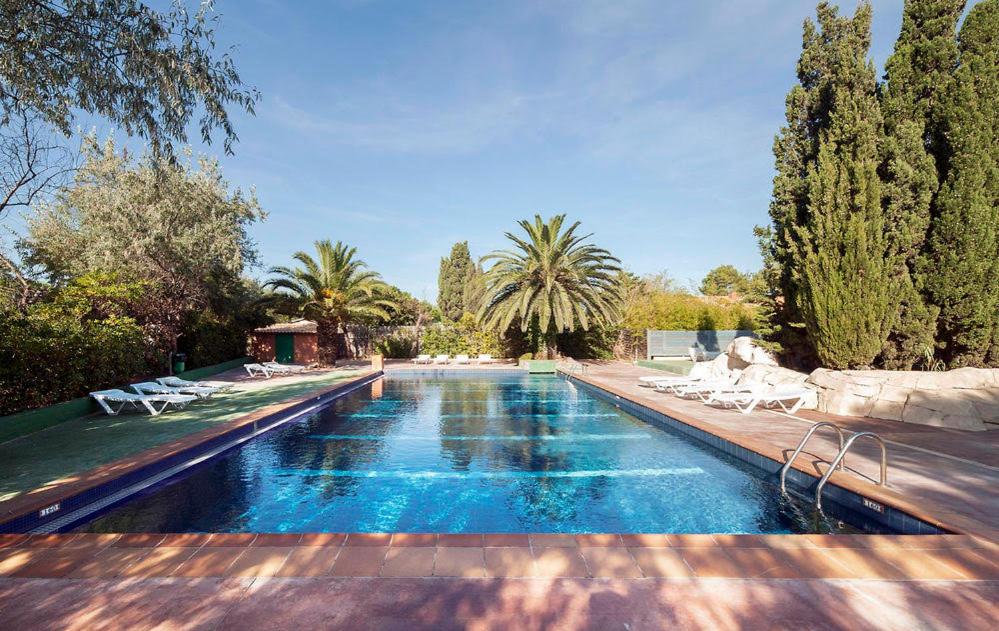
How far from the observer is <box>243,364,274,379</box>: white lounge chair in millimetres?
18128

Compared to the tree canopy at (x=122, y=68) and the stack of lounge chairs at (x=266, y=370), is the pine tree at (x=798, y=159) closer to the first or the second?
the tree canopy at (x=122, y=68)

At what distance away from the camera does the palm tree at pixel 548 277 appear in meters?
20.8

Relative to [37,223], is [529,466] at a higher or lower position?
lower

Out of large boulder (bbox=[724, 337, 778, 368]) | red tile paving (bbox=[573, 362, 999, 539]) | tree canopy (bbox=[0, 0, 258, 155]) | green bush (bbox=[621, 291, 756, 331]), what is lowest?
red tile paving (bbox=[573, 362, 999, 539])

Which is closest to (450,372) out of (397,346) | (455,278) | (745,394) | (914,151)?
(397,346)

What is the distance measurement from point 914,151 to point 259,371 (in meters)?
21.9

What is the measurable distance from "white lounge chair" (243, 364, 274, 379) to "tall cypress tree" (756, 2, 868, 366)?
57.2 ft

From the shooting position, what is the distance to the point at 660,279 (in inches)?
2142

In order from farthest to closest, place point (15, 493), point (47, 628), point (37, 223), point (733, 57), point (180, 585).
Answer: point (37, 223)
point (733, 57)
point (15, 493)
point (180, 585)
point (47, 628)

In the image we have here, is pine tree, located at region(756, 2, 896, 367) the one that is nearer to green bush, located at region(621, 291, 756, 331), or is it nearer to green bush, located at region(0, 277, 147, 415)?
green bush, located at region(621, 291, 756, 331)

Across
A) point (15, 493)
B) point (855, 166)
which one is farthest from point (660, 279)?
point (15, 493)

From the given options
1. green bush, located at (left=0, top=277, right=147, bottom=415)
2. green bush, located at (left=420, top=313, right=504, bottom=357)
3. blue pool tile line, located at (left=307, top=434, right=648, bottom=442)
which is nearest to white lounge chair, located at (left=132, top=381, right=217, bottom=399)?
green bush, located at (left=0, top=277, right=147, bottom=415)

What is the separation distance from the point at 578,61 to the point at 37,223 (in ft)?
64.9

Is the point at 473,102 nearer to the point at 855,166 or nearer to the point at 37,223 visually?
the point at 855,166
